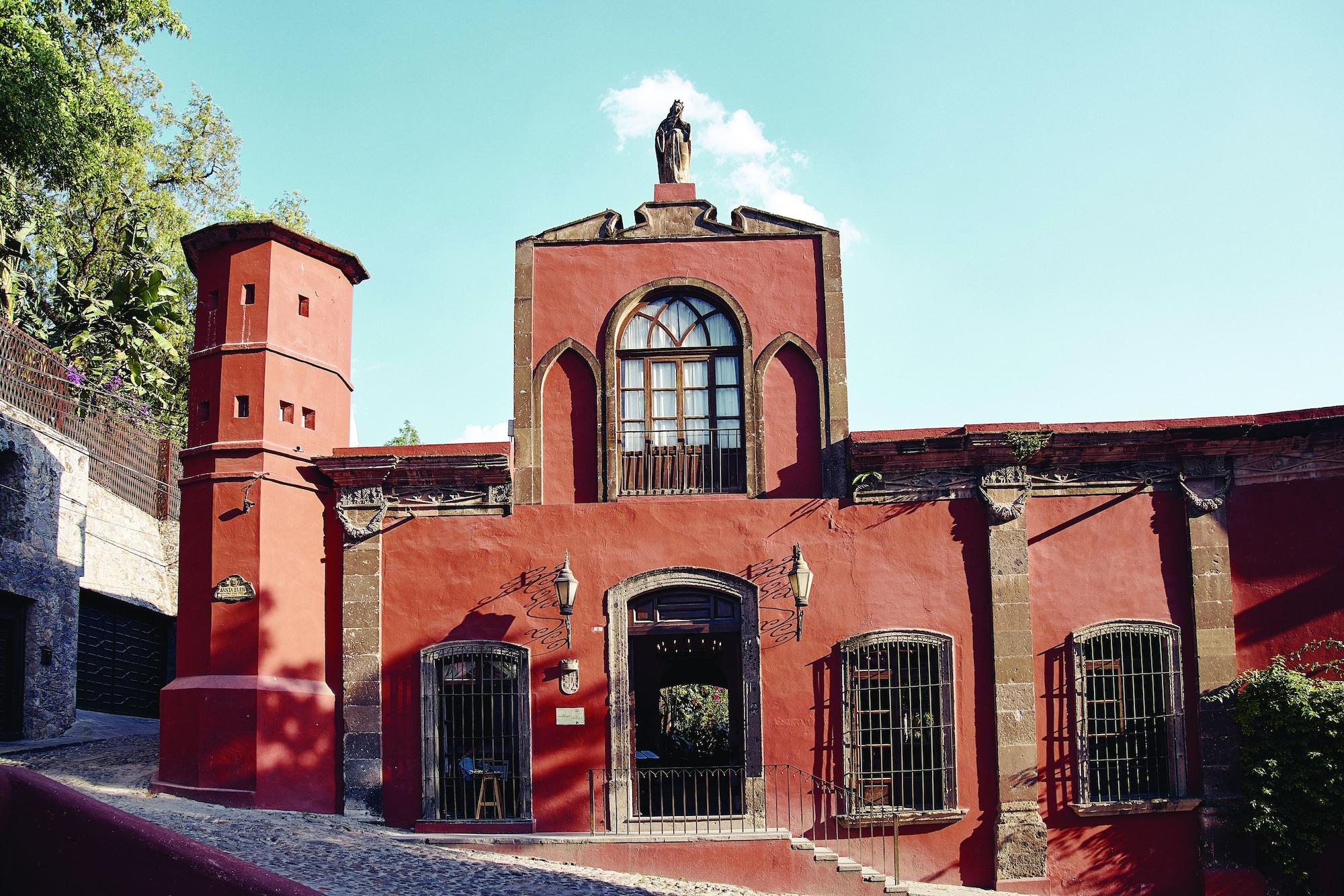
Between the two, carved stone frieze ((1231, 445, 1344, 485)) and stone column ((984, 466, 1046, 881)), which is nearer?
stone column ((984, 466, 1046, 881))

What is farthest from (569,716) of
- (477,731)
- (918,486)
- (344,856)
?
(918,486)

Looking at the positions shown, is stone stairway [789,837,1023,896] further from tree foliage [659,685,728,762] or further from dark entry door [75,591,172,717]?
dark entry door [75,591,172,717]

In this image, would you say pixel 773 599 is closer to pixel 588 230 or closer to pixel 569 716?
A: pixel 569 716

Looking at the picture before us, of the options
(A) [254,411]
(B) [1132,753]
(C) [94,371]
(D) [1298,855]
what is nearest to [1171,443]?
(B) [1132,753]

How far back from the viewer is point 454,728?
40.1ft

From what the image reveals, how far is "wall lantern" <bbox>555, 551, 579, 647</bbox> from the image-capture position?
469 inches

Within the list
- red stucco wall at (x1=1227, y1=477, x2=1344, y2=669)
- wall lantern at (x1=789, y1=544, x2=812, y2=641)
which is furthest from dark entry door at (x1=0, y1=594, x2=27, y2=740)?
red stucco wall at (x1=1227, y1=477, x2=1344, y2=669)

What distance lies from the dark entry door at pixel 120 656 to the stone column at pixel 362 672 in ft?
21.2

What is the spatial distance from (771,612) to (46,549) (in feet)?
32.3

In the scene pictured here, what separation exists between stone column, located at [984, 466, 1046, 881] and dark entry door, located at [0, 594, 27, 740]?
1183 cm

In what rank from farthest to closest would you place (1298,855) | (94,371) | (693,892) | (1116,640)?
(94,371), (1116,640), (1298,855), (693,892)

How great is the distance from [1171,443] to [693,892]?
6694 millimetres

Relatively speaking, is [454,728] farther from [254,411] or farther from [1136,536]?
[1136,536]

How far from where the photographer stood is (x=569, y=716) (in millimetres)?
12078
